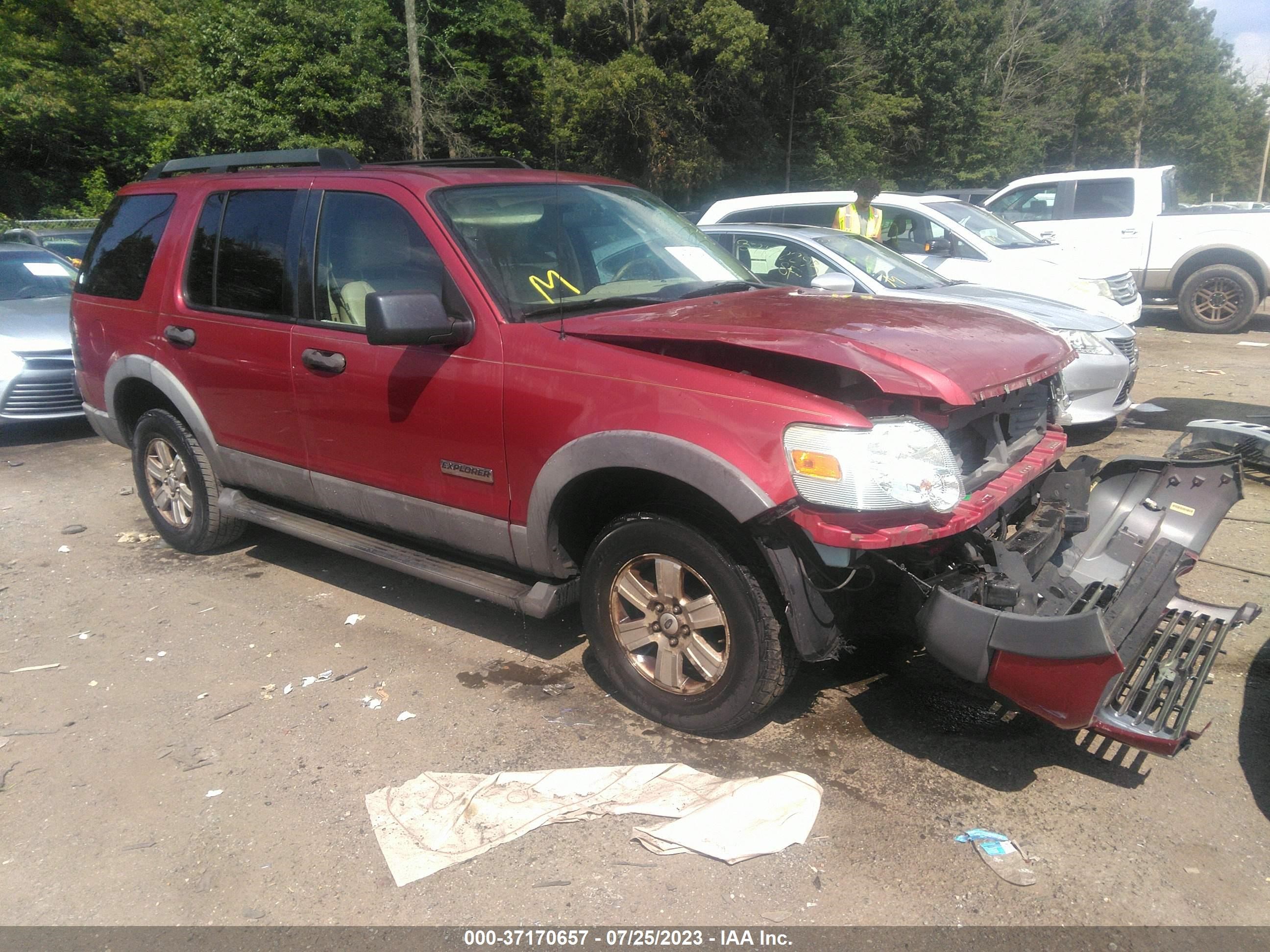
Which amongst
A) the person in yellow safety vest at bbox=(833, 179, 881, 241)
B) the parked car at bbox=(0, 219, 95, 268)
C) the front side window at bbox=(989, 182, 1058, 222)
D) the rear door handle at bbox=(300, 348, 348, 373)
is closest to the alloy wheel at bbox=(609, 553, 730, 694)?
the rear door handle at bbox=(300, 348, 348, 373)

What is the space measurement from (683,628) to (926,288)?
16.5ft

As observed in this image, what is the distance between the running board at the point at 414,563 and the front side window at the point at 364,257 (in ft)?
3.26

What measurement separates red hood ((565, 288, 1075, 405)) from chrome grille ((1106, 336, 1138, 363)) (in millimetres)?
3708

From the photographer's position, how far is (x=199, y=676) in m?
4.26

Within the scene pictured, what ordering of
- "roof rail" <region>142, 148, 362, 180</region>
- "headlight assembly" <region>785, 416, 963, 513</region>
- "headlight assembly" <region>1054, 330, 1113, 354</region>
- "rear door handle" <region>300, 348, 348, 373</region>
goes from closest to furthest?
1. "headlight assembly" <region>785, 416, 963, 513</region>
2. "rear door handle" <region>300, 348, 348, 373</region>
3. "roof rail" <region>142, 148, 362, 180</region>
4. "headlight assembly" <region>1054, 330, 1113, 354</region>

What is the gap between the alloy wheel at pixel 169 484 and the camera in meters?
5.49

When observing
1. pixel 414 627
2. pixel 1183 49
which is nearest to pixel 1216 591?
pixel 414 627

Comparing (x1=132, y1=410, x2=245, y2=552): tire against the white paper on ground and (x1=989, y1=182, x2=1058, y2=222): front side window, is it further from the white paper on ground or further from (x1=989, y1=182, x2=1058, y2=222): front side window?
(x1=989, y1=182, x2=1058, y2=222): front side window

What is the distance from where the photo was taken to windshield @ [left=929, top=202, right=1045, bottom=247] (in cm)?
969

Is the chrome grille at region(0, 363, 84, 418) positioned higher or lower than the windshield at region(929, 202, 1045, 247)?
lower

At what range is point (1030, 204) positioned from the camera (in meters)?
14.2

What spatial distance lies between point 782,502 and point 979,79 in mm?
42106

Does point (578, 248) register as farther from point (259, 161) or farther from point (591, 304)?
point (259, 161)

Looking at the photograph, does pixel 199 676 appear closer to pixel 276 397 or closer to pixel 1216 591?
pixel 276 397
